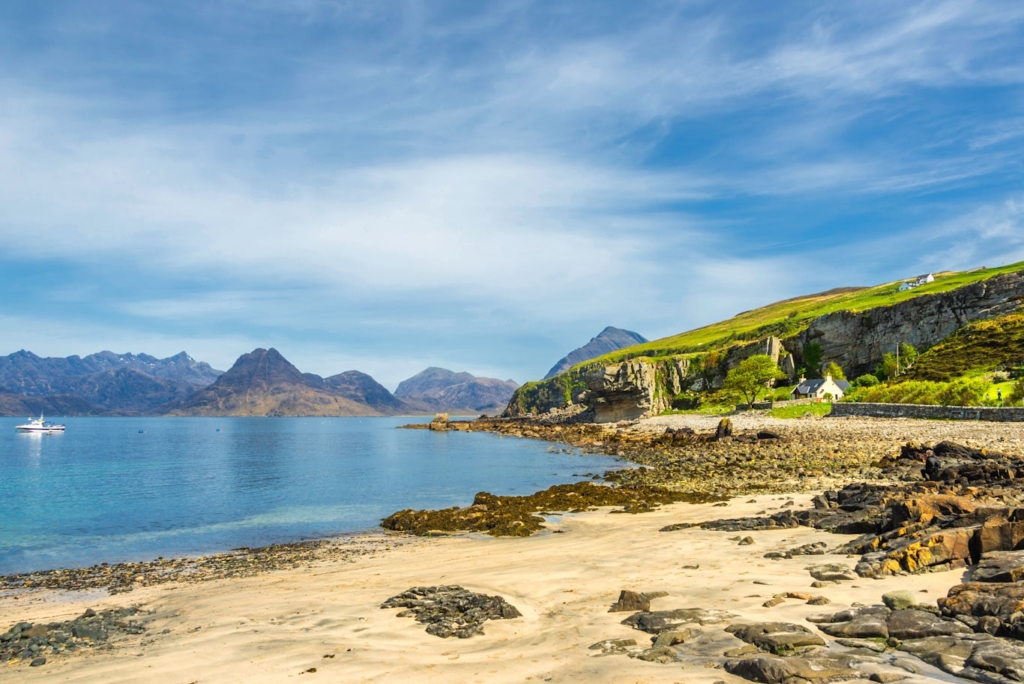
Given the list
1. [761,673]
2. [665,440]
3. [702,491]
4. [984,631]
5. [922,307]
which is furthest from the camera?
A: [922,307]

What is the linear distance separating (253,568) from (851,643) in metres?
17.6

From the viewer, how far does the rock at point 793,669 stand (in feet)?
21.1

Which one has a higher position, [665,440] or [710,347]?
[710,347]

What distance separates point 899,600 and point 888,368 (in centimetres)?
8584

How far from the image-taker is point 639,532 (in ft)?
66.3

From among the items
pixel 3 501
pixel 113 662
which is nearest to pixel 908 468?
pixel 113 662

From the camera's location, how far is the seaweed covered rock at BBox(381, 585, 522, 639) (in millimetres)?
10859

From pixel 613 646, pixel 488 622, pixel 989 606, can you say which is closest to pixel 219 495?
pixel 488 622

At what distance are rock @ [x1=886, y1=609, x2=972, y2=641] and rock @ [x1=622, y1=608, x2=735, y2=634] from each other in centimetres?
232

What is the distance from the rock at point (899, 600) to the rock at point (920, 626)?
0.71 m

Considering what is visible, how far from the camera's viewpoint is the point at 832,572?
11.5m

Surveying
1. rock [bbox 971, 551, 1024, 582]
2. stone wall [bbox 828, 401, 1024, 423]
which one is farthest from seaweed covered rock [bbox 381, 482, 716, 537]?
stone wall [bbox 828, 401, 1024, 423]

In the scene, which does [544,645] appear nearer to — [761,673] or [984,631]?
[761,673]

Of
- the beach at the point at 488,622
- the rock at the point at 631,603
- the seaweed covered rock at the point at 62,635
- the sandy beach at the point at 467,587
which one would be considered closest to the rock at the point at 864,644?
the beach at the point at 488,622
